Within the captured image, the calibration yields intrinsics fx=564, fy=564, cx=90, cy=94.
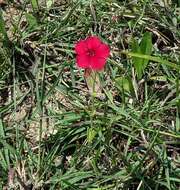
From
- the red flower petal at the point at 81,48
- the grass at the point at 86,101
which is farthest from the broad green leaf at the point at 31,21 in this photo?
the red flower petal at the point at 81,48

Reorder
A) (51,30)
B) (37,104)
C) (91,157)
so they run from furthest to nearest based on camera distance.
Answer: (51,30)
(37,104)
(91,157)

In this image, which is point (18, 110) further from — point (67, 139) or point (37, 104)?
point (67, 139)

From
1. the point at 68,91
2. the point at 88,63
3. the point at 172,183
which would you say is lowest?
the point at 172,183

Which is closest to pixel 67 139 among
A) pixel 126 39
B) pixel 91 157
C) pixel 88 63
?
pixel 91 157

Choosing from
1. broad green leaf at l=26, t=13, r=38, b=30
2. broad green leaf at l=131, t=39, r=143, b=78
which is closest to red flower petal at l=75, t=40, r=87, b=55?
broad green leaf at l=131, t=39, r=143, b=78

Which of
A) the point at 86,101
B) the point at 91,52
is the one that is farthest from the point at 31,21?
the point at 91,52

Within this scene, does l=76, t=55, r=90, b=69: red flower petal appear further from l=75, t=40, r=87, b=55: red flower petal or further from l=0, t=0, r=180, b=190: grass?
l=0, t=0, r=180, b=190: grass

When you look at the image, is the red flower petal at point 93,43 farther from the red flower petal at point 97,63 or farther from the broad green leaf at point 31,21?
the broad green leaf at point 31,21
